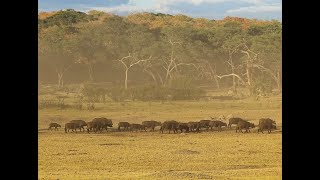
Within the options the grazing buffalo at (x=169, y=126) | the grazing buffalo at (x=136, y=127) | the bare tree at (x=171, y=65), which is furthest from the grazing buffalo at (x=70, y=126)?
the bare tree at (x=171, y=65)

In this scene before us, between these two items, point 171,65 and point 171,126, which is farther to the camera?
point 171,65

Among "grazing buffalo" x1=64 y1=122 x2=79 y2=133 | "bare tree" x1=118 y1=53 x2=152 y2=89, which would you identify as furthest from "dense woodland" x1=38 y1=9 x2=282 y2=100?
"grazing buffalo" x1=64 y1=122 x2=79 y2=133

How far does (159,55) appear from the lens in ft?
155

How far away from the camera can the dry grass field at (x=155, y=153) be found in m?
14.7

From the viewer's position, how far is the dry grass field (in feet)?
48.3

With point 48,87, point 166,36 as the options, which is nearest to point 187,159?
point 48,87

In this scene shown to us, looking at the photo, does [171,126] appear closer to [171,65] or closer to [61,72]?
[171,65]

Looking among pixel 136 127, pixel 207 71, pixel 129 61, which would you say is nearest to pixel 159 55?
pixel 129 61

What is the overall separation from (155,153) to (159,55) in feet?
90.7

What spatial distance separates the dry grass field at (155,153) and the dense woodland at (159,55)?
12165mm

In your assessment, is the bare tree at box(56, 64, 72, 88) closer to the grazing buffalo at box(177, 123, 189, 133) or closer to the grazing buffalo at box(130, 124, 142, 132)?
the grazing buffalo at box(130, 124, 142, 132)

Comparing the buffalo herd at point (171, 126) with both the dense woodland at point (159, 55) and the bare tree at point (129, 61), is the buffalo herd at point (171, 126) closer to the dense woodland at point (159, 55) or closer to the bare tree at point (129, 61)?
the dense woodland at point (159, 55)
